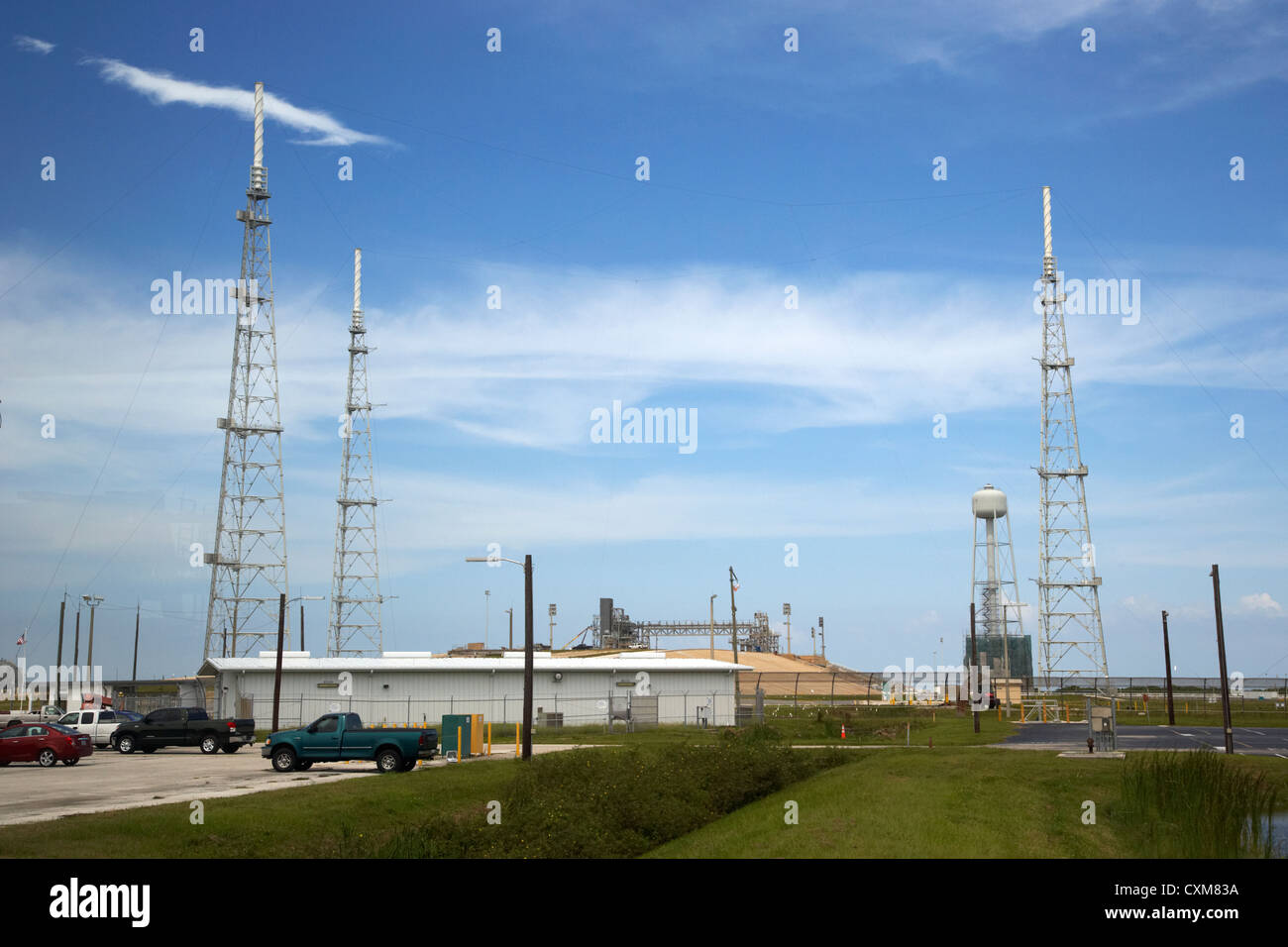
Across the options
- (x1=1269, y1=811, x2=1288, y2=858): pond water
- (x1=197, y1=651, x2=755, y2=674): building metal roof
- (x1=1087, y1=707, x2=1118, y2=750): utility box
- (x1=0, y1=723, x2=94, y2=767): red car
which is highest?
(x1=197, y1=651, x2=755, y2=674): building metal roof

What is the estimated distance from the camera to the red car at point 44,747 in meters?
40.1

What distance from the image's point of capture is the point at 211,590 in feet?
220

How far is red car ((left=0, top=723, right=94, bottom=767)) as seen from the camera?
131 ft

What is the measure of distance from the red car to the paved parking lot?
0.38 m

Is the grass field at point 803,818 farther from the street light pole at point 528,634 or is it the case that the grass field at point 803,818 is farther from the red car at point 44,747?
the red car at point 44,747

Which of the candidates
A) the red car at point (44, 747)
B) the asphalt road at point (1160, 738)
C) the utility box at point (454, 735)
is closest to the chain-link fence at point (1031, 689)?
the asphalt road at point (1160, 738)

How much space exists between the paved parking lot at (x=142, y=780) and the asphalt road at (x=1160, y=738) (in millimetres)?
17817

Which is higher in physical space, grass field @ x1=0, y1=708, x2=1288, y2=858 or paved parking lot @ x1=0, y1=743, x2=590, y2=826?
grass field @ x1=0, y1=708, x2=1288, y2=858

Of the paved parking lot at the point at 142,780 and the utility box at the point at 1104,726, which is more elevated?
the utility box at the point at 1104,726

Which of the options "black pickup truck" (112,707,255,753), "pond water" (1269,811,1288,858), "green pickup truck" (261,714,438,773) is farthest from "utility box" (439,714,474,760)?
"pond water" (1269,811,1288,858)

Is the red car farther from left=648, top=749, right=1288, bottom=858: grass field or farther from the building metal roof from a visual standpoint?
left=648, top=749, right=1288, bottom=858: grass field
